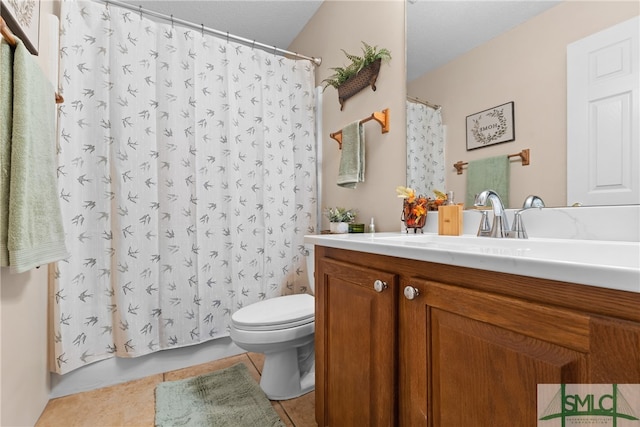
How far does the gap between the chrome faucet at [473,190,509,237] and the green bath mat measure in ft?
3.82

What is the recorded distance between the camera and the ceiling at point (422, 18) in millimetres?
1150

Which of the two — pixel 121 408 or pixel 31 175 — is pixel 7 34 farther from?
pixel 121 408

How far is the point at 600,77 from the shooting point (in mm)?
882

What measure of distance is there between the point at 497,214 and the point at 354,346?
0.67m

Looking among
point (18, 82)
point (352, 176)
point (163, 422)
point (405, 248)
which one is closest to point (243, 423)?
point (163, 422)

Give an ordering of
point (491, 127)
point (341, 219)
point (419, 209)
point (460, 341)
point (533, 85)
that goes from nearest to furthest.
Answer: point (460, 341) → point (533, 85) → point (491, 127) → point (419, 209) → point (341, 219)

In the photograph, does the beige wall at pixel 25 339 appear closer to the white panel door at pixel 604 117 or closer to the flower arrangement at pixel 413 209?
the flower arrangement at pixel 413 209

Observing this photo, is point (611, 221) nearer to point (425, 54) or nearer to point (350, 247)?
point (350, 247)

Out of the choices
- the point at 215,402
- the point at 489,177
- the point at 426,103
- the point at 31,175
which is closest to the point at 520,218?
the point at 489,177

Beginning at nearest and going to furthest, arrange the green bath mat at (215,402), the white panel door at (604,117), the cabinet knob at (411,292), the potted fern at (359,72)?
1. the cabinet knob at (411,292)
2. the white panel door at (604,117)
3. the green bath mat at (215,402)
4. the potted fern at (359,72)

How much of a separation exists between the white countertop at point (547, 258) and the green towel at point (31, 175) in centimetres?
97

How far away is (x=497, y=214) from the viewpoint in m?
1.04

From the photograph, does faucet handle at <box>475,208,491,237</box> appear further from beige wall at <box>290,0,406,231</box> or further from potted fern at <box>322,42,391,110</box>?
potted fern at <box>322,42,391,110</box>

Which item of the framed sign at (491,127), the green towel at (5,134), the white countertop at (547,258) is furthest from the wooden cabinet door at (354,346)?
the green towel at (5,134)
